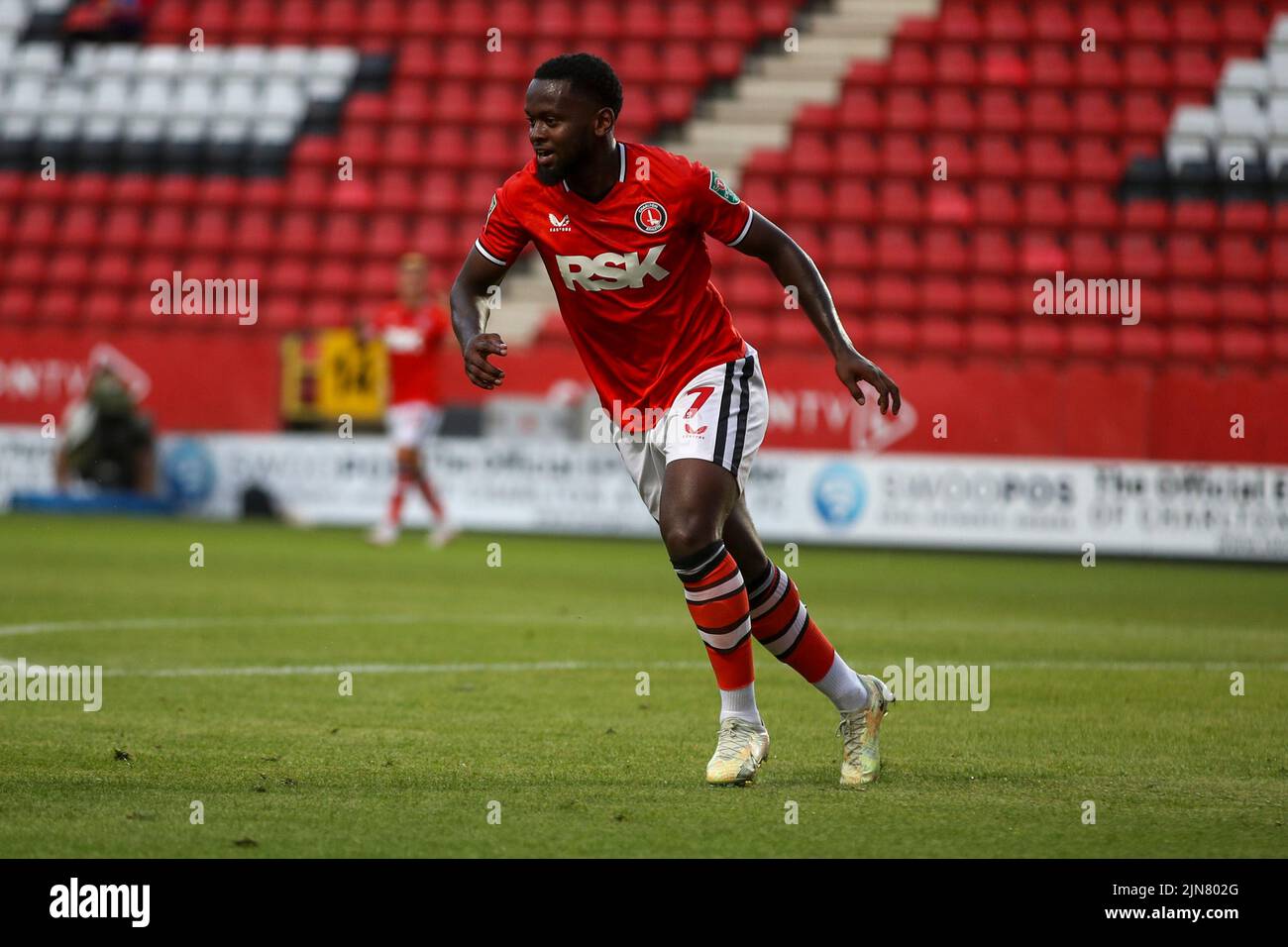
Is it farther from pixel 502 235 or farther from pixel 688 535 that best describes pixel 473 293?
pixel 688 535

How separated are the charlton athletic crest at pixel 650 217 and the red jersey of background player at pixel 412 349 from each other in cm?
1059

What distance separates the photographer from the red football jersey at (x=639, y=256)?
5.92 meters

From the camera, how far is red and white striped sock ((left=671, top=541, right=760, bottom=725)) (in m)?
5.71

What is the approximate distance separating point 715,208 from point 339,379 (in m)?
13.2

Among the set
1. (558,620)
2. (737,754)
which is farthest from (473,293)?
(558,620)

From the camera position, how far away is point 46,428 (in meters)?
19.1

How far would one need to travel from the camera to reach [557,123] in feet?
19.0

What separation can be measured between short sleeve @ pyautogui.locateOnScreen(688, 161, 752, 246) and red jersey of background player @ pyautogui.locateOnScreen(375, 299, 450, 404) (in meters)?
10.6

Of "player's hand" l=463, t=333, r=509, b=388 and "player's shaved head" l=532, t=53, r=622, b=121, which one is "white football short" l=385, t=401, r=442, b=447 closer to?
"player's shaved head" l=532, t=53, r=622, b=121

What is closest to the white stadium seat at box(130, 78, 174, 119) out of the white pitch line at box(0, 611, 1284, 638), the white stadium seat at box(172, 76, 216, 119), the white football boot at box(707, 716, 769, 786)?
the white stadium seat at box(172, 76, 216, 119)

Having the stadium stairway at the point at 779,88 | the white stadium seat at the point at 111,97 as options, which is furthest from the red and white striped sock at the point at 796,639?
the white stadium seat at the point at 111,97

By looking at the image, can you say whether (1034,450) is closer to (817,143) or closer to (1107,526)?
(1107,526)

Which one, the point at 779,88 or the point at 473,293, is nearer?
the point at 473,293

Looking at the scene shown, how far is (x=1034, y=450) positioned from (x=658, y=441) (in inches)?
458
